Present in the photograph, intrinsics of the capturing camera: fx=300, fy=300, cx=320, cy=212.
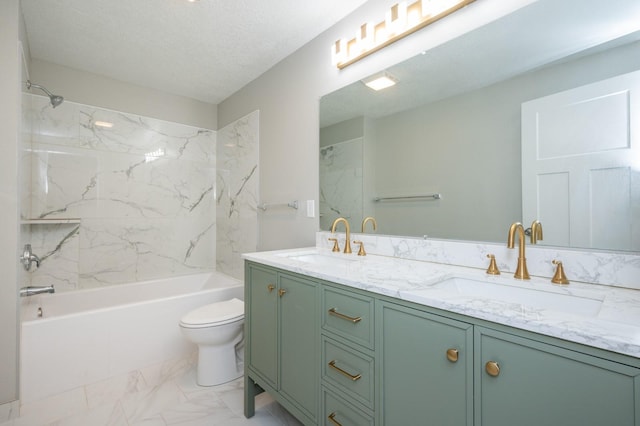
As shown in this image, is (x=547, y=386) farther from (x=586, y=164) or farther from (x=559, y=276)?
(x=586, y=164)

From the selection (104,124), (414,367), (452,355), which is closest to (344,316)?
(414,367)

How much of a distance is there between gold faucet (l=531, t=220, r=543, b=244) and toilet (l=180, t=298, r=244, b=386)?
1.72 metres

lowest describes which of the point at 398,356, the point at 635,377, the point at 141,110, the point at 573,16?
the point at 398,356

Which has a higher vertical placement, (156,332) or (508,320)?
(508,320)

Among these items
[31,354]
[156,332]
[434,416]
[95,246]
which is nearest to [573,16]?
[434,416]

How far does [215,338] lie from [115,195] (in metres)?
1.82

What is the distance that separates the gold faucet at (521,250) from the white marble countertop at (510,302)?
3cm

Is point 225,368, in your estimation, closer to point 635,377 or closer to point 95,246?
point 95,246

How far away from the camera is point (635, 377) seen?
1.89 feet

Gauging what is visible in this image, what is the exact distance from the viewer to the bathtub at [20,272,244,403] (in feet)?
6.10

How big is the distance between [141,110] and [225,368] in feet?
8.33

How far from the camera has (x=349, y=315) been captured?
1.13 m

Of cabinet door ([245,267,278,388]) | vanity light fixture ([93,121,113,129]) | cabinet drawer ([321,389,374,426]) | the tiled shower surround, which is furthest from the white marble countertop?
vanity light fixture ([93,121,113,129])

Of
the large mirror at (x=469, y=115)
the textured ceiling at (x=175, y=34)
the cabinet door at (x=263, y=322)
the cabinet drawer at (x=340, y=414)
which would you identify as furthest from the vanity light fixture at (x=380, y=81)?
the cabinet drawer at (x=340, y=414)
